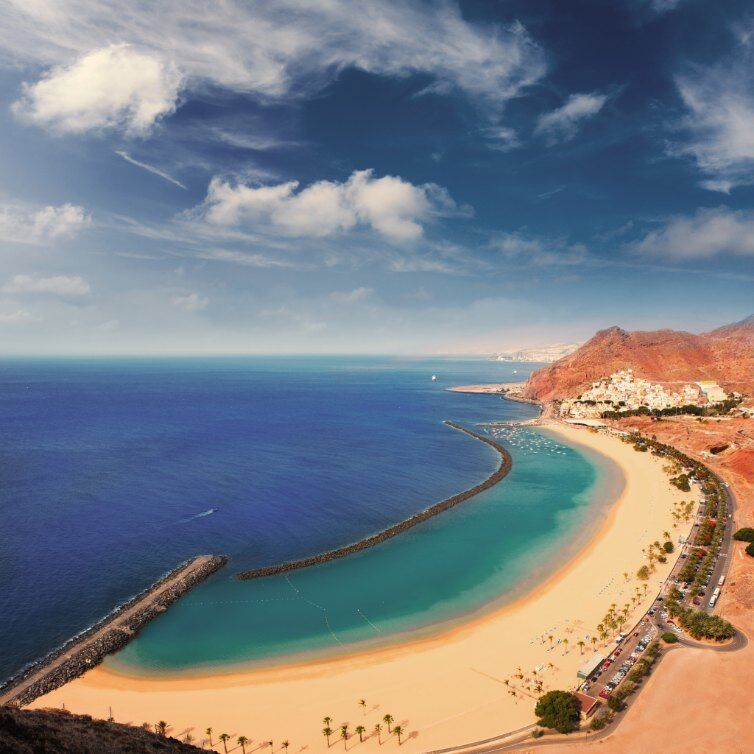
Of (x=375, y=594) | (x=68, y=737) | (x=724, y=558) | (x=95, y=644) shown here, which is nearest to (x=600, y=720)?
(x=375, y=594)

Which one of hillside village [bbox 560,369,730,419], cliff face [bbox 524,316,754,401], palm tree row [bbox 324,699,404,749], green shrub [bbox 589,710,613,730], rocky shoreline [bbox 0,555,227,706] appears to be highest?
cliff face [bbox 524,316,754,401]

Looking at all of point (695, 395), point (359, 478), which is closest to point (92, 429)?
point (359, 478)

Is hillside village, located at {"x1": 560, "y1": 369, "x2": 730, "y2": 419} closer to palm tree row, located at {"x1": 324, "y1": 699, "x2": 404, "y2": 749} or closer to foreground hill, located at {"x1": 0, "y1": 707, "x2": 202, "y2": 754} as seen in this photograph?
palm tree row, located at {"x1": 324, "y1": 699, "x2": 404, "y2": 749}

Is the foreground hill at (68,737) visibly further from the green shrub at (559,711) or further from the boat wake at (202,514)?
the boat wake at (202,514)

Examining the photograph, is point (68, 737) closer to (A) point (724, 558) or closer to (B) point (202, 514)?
(B) point (202, 514)

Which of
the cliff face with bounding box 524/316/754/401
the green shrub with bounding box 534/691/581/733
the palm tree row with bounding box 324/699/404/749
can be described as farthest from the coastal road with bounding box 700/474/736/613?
the cliff face with bounding box 524/316/754/401

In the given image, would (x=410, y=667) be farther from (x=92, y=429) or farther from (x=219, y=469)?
(x=92, y=429)
